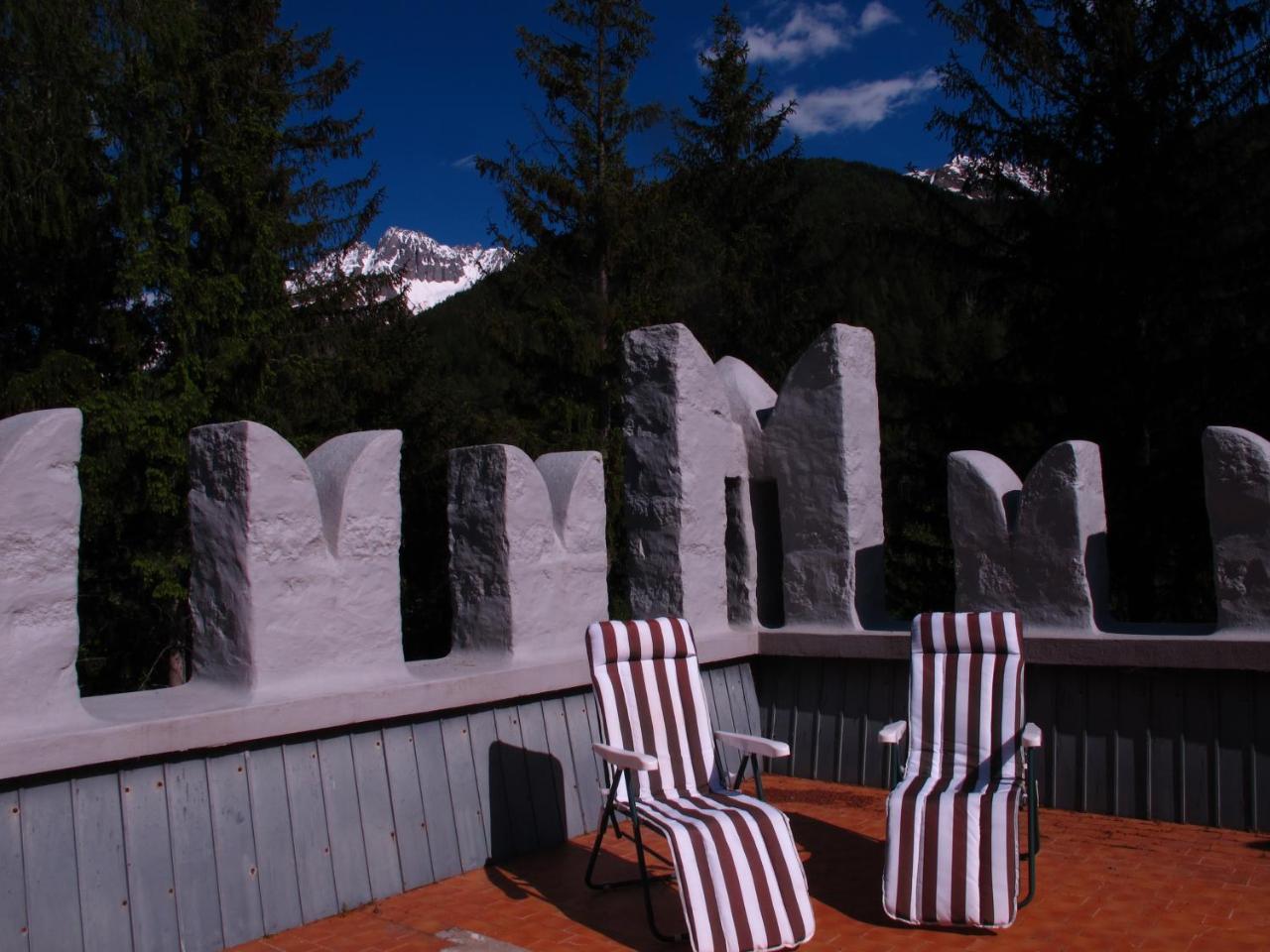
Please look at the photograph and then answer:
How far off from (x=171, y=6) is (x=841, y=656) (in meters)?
9.32

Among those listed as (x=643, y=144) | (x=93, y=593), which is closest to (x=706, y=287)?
(x=643, y=144)

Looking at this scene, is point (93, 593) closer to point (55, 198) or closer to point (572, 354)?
point (55, 198)

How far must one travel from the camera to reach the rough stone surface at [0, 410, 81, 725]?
11.6 feet

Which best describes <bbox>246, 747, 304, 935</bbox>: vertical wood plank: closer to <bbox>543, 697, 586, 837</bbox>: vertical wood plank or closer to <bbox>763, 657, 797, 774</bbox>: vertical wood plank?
<bbox>543, 697, 586, 837</bbox>: vertical wood plank

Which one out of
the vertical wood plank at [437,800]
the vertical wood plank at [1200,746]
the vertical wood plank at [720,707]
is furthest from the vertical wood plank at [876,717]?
the vertical wood plank at [437,800]

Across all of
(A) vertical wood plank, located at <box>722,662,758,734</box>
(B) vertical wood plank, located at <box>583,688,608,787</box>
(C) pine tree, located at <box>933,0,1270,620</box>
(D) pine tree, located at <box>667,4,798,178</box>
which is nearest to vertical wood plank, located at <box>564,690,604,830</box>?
(B) vertical wood plank, located at <box>583,688,608,787</box>

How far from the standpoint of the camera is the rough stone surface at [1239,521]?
502 centimetres

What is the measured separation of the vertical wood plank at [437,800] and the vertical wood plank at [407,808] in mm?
24

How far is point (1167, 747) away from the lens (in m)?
5.27

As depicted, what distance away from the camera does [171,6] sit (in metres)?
11.0

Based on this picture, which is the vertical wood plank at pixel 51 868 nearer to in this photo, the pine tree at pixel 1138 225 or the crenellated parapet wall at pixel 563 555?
the crenellated parapet wall at pixel 563 555

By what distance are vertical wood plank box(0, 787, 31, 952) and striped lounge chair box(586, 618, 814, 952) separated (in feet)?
6.59

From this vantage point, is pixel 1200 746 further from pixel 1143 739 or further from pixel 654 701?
pixel 654 701

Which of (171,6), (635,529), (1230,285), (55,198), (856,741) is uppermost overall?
(171,6)
